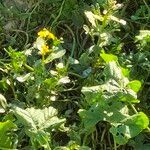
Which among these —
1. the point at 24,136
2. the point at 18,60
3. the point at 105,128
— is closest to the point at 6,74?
the point at 18,60

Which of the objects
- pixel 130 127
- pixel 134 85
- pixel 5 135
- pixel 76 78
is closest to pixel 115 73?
pixel 134 85

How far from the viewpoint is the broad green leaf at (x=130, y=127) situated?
70.2 inches

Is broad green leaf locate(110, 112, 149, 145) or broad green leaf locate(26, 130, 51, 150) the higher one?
broad green leaf locate(26, 130, 51, 150)

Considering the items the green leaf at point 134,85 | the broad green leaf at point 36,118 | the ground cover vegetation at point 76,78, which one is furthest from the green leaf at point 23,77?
the green leaf at point 134,85

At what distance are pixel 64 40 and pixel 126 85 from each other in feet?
1.90

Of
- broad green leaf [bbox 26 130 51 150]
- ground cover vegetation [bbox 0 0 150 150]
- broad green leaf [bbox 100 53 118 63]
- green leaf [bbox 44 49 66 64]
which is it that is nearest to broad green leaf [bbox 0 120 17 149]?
ground cover vegetation [bbox 0 0 150 150]

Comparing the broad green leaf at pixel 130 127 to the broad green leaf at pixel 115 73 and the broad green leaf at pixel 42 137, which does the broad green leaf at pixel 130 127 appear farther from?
the broad green leaf at pixel 42 137

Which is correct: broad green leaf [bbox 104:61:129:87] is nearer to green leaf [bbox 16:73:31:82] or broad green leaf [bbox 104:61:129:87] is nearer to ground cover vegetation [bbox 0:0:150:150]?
ground cover vegetation [bbox 0:0:150:150]

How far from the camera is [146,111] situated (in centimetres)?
201

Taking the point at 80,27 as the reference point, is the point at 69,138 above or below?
below

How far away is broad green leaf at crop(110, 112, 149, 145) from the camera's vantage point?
70.2 inches

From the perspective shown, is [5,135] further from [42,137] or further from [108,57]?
[108,57]

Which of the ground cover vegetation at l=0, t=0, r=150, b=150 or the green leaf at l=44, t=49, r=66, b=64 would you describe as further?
the green leaf at l=44, t=49, r=66, b=64

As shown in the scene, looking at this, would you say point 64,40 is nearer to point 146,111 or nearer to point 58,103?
point 58,103
